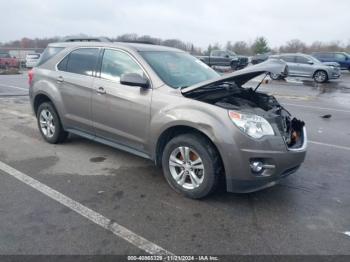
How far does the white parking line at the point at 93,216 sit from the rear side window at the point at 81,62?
5.77 feet

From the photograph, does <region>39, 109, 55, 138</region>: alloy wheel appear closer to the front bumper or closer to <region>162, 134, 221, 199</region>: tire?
<region>162, 134, 221, 199</region>: tire

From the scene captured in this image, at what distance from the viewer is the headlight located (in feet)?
11.2

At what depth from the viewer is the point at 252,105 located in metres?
3.97

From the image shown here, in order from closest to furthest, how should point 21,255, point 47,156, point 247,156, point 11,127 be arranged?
point 21,255 → point 247,156 → point 47,156 → point 11,127

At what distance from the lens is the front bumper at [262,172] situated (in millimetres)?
3383

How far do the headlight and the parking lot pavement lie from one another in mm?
874

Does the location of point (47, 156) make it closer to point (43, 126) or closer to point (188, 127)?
point (43, 126)

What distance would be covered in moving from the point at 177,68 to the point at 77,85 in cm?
158

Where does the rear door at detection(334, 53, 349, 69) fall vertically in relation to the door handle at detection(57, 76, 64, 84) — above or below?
above

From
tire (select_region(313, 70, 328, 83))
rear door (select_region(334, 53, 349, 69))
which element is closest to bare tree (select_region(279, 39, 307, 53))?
rear door (select_region(334, 53, 349, 69))

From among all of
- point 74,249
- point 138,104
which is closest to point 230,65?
point 138,104

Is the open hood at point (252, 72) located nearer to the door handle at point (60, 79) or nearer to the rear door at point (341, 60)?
the door handle at point (60, 79)

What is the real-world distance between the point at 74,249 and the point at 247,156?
189 centimetres

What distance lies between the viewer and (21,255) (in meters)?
2.72
